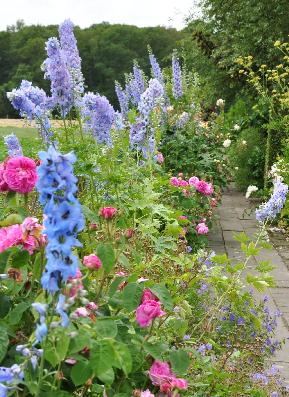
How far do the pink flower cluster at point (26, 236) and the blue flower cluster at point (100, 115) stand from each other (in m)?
1.93

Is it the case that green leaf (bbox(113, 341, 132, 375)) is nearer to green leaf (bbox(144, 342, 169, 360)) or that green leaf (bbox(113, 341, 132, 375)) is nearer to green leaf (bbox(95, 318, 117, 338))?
green leaf (bbox(95, 318, 117, 338))

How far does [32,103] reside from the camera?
3.13 m

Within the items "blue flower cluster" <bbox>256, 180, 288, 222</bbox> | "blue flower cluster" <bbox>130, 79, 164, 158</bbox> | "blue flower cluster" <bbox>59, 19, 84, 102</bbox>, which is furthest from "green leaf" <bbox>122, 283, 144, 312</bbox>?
"blue flower cluster" <bbox>130, 79, 164, 158</bbox>

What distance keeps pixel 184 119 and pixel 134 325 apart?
6037 millimetres

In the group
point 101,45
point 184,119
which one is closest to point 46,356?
point 184,119

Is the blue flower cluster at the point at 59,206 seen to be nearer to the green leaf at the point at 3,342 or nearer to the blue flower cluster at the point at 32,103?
the green leaf at the point at 3,342

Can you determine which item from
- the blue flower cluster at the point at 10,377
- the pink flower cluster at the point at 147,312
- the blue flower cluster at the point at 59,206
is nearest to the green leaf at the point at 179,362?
the pink flower cluster at the point at 147,312

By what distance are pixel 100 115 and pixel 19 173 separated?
5.83 feet

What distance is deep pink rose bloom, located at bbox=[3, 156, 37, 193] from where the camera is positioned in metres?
1.82

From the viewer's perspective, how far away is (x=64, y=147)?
3.14 m

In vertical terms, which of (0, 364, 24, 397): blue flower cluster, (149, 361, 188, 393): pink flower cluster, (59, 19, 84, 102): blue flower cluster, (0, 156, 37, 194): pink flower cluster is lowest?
(149, 361, 188, 393): pink flower cluster

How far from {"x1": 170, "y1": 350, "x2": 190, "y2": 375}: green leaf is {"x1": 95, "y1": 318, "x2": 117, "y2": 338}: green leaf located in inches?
12.0

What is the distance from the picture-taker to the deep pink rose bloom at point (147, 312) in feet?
5.29

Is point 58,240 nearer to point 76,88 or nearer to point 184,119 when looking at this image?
point 76,88
